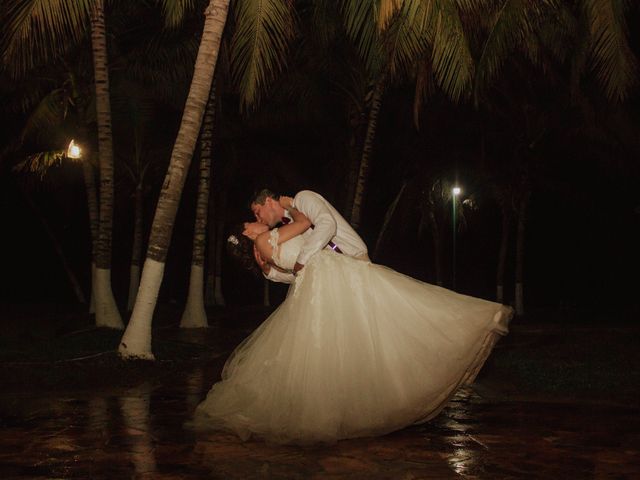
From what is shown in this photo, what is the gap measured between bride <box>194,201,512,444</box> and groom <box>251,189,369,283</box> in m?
0.11

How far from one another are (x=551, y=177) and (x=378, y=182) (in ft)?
20.7

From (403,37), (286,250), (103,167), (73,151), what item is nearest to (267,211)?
(286,250)

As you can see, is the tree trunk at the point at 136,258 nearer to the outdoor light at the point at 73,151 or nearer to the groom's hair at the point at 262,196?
the outdoor light at the point at 73,151

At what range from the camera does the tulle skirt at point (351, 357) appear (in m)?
7.09

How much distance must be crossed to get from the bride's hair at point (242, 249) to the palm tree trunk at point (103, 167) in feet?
30.1

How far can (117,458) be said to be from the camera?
256 inches

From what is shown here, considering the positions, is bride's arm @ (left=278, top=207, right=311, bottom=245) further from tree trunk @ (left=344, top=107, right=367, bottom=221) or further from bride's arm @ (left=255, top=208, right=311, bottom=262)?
tree trunk @ (left=344, top=107, right=367, bottom=221)

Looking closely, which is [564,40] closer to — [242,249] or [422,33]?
[422,33]

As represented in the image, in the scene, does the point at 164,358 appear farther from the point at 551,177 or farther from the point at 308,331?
the point at 551,177

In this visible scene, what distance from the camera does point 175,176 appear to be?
41.0 feet

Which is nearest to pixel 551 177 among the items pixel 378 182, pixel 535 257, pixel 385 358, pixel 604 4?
pixel 378 182

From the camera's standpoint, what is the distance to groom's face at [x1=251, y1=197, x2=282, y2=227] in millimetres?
7770

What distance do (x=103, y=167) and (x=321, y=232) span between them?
10.4 metres

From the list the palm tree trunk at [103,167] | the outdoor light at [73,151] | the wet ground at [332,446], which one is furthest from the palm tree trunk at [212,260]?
the wet ground at [332,446]
